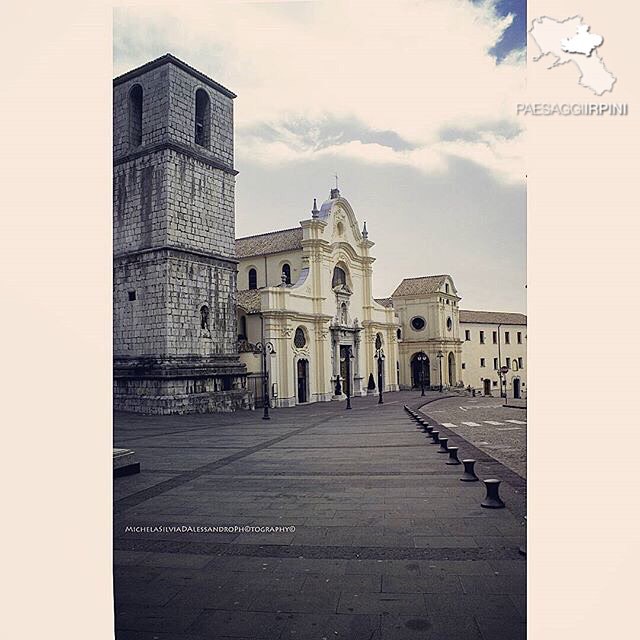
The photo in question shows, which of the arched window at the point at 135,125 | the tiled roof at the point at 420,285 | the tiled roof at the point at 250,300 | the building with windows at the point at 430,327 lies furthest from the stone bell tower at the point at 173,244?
the tiled roof at the point at 250,300

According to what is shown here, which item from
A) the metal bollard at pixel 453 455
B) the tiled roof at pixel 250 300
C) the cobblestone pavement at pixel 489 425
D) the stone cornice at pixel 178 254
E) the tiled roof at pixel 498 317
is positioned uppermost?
the stone cornice at pixel 178 254

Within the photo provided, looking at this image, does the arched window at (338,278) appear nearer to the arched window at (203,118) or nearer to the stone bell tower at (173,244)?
the stone bell tower at (173,244)

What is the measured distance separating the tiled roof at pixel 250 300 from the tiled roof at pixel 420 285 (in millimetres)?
15952

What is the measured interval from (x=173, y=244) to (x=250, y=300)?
921 cm

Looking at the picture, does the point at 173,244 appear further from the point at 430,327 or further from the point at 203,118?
the point at 430,327

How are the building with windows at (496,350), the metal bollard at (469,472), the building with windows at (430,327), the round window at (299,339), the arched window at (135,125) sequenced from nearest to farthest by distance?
the building with windows at (496,350)
the building with windows at (430,327)
the metal bollard at (469,472)
the arched window at (135,125)
the round window at (299,339)

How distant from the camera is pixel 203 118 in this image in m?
7.32

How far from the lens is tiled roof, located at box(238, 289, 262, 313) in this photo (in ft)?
72.2

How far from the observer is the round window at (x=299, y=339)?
2327cm

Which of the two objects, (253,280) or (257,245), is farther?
(253,280)

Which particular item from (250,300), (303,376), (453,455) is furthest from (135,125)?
(303,376)

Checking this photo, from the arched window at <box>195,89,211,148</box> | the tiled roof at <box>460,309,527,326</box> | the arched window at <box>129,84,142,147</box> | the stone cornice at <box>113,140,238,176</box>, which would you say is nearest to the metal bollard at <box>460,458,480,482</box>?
the tiled roof at <box>460,309,527,326</box>
